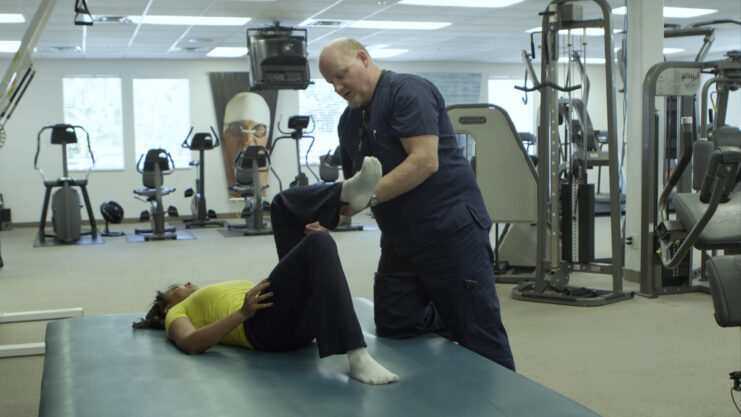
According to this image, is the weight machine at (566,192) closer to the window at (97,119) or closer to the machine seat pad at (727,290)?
the machine seat pad at (727,290)

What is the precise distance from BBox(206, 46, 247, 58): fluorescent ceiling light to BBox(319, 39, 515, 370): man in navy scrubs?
8.61 meters

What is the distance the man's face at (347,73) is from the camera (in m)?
2.24

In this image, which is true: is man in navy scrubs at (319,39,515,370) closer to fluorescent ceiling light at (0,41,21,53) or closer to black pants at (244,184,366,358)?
black pants at (244,184,366,358)

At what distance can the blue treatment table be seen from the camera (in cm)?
174

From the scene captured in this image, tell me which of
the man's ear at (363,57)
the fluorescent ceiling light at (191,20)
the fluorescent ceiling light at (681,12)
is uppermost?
the fluorescent ceiling light at (681,12)

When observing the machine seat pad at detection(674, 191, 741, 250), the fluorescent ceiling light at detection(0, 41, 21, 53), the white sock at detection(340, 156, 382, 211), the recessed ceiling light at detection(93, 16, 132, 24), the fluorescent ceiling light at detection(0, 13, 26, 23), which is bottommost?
the machine seat pad at detection(674, 191, 741, 250)

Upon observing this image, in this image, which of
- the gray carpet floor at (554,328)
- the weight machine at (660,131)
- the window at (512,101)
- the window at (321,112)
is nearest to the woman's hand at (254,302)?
the gray carpet floor at (554,328)

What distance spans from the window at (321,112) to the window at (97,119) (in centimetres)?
293

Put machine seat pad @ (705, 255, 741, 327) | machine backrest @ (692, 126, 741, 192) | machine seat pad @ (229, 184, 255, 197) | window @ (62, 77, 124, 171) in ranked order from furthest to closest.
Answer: window @ (62, 77, 124, 171) → machine seat pad @ (229, 184, 255, 197) → machine backrest @ (692, 126, 741, 192) → machine seat pad @ (705, 255, 741, 327)

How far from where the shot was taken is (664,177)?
16.3 ft

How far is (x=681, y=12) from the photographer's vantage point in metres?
8.70

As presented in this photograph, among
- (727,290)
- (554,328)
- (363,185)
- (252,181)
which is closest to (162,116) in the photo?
(252,181)

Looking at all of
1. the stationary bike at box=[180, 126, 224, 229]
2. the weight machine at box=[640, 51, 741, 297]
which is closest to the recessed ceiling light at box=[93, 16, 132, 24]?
the stationary bike at box=[180, 126, 224, 229]

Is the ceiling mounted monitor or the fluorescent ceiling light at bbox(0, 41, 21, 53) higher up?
the fluorescent ceiling light at bbox(0, 41, 21, 53)
